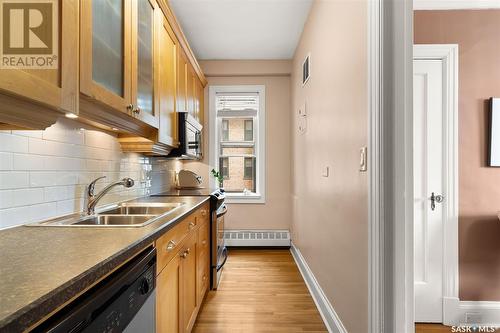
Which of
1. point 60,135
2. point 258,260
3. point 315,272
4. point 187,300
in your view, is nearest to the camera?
point 60,135

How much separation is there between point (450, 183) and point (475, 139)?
1.31 ft

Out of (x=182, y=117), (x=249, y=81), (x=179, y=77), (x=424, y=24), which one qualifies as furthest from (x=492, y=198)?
(x=249, y=81)

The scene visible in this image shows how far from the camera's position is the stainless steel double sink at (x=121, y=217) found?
4.09ft

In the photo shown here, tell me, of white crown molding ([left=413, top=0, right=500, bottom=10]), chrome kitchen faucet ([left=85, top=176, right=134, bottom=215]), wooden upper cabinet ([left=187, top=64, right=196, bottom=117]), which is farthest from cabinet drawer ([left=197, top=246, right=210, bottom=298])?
white crown molding ([left=413, top=0, right=500, bottom=10])

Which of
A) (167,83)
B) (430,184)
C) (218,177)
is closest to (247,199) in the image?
(218,177)

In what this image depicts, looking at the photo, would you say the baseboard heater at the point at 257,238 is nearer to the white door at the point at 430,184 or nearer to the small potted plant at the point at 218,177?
the small potted plant at the point at 218,177

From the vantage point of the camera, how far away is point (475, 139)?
2047mm

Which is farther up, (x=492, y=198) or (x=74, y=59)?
(x=74, y=59)

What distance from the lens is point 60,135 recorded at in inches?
53.9

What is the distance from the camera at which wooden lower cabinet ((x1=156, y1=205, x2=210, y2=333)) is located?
1207mm

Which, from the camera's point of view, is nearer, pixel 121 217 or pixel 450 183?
pixel 121 217

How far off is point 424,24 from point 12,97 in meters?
2.61

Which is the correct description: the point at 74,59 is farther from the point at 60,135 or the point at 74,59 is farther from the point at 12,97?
the point at 60,135

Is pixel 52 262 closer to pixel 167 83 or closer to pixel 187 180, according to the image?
pixel 167 83
